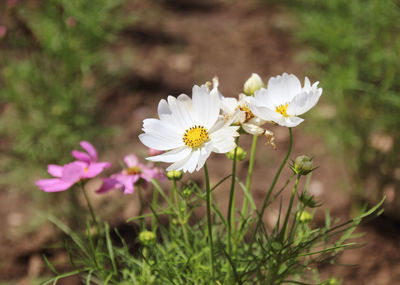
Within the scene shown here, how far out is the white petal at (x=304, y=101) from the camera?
61 centimetres

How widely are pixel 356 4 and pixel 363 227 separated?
989 mm

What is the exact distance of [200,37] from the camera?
9.29 feet

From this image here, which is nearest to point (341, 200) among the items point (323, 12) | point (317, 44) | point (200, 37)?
point (317, 44)

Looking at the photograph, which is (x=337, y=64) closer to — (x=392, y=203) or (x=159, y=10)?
(x=392, y=203)

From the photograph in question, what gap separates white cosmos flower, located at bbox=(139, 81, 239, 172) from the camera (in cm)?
62

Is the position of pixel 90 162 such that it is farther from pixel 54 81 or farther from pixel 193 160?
pixel 54 81

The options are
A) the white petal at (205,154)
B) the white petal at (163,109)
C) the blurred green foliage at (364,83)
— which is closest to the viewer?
the white petal at (205,154)

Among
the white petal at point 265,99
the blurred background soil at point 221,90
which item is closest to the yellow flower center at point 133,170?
the white petal at point 265,99

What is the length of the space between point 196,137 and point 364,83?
120 centimetres

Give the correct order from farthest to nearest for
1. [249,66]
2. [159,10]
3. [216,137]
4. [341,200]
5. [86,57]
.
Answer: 1. [159,10]
2. [249,66]
3. [341,200]
4. [86,57]
5. [216,137]

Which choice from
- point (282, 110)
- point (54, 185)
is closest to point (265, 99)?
point (282, 110)

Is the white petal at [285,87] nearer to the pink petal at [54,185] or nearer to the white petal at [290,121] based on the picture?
the white petal at [290,121]

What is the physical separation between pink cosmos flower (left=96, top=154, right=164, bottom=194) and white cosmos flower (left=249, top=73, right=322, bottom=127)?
0.30 m

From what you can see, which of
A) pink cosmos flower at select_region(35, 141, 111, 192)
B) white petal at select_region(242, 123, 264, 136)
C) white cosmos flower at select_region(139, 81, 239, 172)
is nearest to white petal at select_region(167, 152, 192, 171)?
white cosmos flower at select_region(139, 81, 239, 172)
